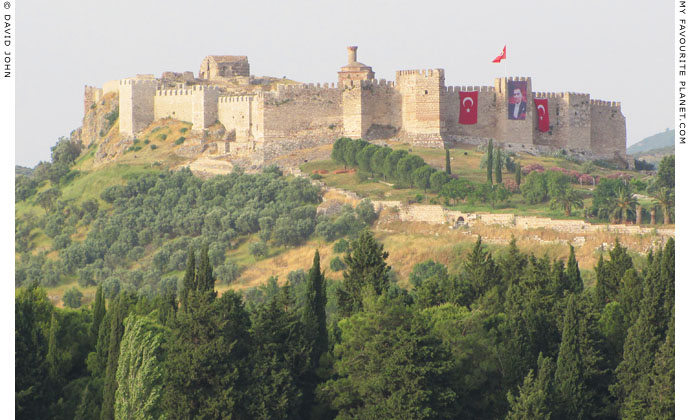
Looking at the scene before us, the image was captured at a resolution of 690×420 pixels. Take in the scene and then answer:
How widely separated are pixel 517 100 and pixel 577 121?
172 inches

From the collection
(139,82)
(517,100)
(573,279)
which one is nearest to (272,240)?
(517,100)

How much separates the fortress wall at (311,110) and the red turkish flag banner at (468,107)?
5.89 m

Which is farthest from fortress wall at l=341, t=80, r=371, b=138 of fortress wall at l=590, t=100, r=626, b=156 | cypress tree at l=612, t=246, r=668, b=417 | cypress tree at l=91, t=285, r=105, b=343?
cypress tree at l=612, t=246, r=668, b=417

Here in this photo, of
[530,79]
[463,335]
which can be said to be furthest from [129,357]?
[530,79]

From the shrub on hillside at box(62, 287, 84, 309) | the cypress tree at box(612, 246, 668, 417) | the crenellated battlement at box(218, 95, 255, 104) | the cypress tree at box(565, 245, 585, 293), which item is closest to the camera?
the cypress tree at box(612, 246, 668, 417)

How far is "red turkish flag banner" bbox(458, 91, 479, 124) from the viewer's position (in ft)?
230

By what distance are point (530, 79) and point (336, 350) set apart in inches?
1438

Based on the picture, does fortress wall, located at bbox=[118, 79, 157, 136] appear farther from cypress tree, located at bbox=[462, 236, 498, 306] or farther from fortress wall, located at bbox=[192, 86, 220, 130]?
cypress tree, located at bbox=[462, 236, 498, 306]

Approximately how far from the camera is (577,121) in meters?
73.4

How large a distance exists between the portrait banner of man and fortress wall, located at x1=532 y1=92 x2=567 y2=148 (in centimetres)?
149

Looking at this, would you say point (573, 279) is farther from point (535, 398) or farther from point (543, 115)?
point (543, 115)

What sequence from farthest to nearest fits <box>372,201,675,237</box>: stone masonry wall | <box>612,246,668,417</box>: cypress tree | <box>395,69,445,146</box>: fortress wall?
<box>395,69,445,146</box>: fortress wall → <box>372,201,675,237</box>: stone masonry wall → <box>612,246,668,417</box>: cypress tree

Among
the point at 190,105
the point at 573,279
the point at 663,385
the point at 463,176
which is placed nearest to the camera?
the point at 663,385

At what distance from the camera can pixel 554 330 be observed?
39.4 m
